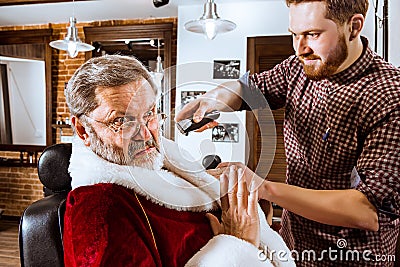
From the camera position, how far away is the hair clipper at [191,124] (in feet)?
4.18

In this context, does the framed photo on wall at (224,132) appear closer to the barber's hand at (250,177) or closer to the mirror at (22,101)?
the barber's hand at (250,177)

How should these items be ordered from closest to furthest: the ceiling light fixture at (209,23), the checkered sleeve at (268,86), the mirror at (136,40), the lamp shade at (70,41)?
the checkered sleeve at (268,86) < the ceiling light fixture at (209,23) < the lamp shade at (70,41) < the mirror at (136,40)

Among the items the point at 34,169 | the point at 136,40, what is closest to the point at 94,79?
the point at 136,40

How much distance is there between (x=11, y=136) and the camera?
270 inches

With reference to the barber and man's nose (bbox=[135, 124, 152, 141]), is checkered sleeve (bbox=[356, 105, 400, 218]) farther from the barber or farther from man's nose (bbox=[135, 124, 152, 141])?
man's nose (bbox=[135, 124, 152, 141])

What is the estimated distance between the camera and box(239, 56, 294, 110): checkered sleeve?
166 centimetres

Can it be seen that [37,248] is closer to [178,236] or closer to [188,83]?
[178,236]

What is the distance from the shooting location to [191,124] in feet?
4.26

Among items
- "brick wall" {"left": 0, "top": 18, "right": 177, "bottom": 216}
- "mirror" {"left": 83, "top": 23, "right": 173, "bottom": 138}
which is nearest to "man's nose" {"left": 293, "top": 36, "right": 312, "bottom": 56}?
"mirror" {"left": 83, "top": 23, "right": 173, "bottom": 138}

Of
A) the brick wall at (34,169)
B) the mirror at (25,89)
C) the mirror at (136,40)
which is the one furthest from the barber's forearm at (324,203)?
the mirror at (25,89)

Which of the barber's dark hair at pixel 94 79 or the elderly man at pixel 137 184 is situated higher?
the barber's dark hair at pixel 94 79

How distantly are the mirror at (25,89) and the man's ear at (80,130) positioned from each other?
5.50 meters

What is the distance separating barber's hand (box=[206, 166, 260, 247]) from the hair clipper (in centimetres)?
15

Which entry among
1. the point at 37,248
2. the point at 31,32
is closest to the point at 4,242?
the point at 31,32
